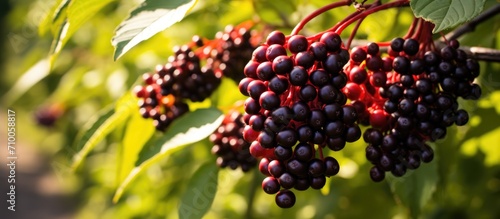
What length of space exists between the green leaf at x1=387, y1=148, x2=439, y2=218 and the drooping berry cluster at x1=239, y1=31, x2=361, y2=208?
30.0 inches

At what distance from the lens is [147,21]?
1410 millimetres

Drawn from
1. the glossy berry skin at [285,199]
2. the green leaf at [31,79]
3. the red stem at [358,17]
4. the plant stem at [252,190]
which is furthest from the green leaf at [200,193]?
the green leaf at [31,79]

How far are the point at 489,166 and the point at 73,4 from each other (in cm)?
177

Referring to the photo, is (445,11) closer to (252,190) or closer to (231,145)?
(231,145)

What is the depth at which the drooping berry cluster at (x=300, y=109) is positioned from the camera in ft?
3.95

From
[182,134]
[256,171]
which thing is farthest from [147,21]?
[256,171]

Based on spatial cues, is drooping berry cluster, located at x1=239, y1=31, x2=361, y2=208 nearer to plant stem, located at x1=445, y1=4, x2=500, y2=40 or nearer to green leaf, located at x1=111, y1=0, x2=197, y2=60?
green leaf, located at x1=111, y1=0, x2=197, y2=60

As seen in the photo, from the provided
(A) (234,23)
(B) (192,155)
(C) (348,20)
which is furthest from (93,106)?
(C) (348,20)

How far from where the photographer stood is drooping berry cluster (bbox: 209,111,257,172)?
6.10 feet

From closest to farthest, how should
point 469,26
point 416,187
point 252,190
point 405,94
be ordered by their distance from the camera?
1. point 405,94
2. point 469,26
3. point 416,187
4. point 252,190

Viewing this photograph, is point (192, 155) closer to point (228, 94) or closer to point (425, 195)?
point (228, 94)

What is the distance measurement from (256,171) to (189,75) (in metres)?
1.06

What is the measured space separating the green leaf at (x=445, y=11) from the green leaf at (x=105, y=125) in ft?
3.29

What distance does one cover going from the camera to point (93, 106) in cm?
498
